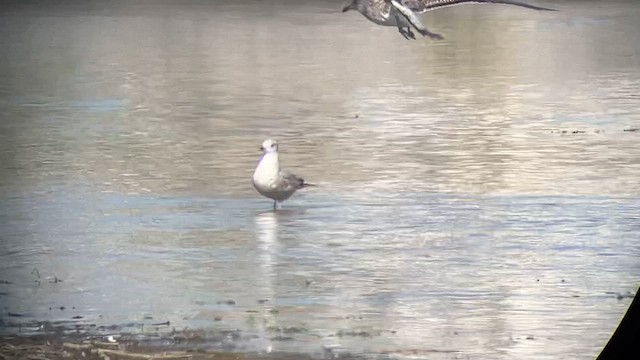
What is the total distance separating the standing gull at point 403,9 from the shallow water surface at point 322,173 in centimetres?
1

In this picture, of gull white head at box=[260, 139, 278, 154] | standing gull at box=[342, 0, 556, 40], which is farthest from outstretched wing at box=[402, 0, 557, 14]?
gull white head at box=[260, 139, 278, 154]

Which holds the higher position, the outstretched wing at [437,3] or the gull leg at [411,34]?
the outstretched wing at [437,3]

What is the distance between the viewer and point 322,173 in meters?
2.57

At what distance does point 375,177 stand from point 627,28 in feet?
1.69

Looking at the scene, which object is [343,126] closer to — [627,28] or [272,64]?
[272,64]

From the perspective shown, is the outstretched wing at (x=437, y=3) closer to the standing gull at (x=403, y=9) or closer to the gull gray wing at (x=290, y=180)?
the standing gull at (x=403, y=9)

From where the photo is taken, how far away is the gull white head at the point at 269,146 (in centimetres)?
257

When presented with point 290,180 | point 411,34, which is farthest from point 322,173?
point 411,34

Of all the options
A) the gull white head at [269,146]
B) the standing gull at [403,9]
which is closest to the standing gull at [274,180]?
the gull white head at [269,146]

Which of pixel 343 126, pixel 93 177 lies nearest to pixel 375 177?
pixel 343 126

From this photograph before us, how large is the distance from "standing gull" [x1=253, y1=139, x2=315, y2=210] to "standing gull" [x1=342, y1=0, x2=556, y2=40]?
29cm

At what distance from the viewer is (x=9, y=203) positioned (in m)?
2.58

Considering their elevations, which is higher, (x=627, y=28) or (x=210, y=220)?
(x=627, y=28)

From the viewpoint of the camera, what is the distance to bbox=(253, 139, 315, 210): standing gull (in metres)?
2.55
